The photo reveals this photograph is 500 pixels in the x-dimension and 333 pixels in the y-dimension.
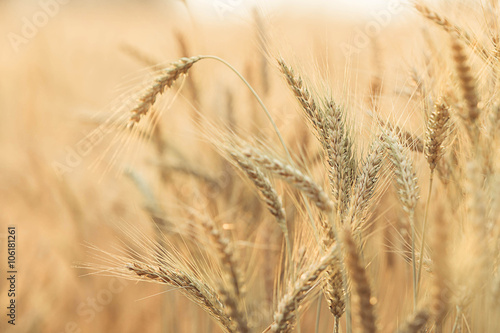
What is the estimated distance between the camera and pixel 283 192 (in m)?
1.13

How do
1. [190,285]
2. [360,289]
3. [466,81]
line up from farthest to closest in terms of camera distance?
[190,285] < [466,81] < [360,289]

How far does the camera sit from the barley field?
2.48ft

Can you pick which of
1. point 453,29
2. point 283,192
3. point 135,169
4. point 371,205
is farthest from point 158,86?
point 135,169

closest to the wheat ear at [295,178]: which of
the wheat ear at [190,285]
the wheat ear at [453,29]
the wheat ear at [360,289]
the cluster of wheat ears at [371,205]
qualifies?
the cluster of wheat ears at [371,205]

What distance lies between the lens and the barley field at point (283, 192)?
76 cm

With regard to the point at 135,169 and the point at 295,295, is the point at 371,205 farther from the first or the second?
the point at 135,169

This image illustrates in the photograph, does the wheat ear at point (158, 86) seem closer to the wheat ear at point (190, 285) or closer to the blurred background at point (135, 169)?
the blurred background at point (135, 169)

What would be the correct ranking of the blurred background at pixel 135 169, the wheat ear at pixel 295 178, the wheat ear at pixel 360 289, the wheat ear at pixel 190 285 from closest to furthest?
1. the wheat ear at pixel 360 289
2. the wheat ear at pixel 295 178
3. the wheat ear at pixel 190 285
4. the blurred background at pixel 135 169

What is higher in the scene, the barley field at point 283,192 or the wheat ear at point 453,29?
the wheat ear at point 453,29

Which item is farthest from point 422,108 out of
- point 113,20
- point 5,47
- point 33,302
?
point 113,20

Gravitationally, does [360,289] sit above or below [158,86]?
below

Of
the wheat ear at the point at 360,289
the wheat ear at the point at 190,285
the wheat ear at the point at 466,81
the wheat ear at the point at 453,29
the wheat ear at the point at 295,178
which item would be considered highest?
the wheat ear at the point at 453,29

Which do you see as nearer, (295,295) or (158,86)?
(295,295)

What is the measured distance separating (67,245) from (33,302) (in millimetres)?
349
